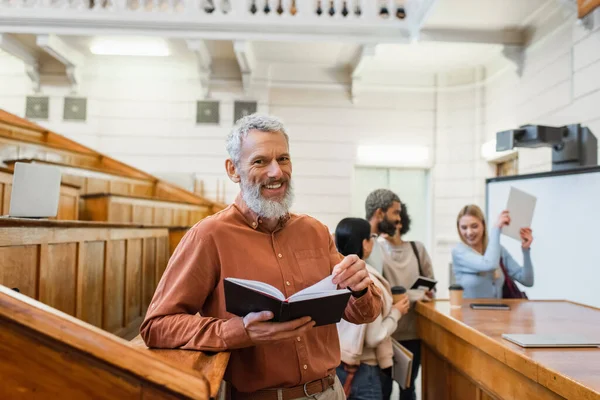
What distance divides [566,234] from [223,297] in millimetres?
2519

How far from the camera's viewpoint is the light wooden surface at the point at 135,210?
10.1 feet

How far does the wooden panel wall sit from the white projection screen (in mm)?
2491

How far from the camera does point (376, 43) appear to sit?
4.78 metres

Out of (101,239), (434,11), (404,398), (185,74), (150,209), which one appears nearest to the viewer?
(101,239)

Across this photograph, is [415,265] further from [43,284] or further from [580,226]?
[43,284]

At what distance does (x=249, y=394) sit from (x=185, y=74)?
515cm

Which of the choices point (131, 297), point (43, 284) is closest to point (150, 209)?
point (131, 297)

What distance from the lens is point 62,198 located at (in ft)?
8.91

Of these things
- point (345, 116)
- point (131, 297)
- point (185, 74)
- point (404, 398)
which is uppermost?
point (185, 74)

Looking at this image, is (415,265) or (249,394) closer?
(249,394)

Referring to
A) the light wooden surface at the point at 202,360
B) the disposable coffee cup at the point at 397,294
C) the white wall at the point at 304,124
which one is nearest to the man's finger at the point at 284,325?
the light wooden surface at the point at 202,360

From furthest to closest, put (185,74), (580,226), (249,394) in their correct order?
1. (185,74)
2. (580,226)
3. (249,394)

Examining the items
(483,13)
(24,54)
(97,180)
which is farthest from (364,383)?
(24,54)

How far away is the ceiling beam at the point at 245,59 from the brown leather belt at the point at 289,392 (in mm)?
4196
